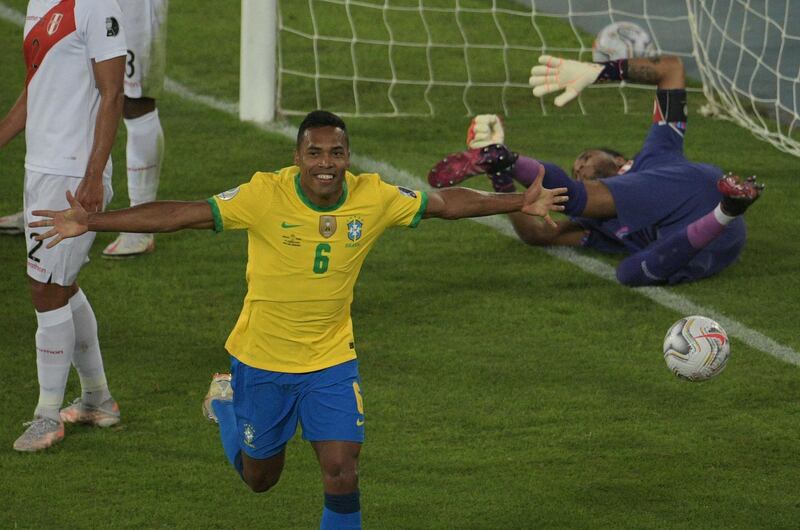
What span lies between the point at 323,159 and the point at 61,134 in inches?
61.1

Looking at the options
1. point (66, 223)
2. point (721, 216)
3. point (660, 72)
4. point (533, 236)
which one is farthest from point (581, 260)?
point (66, 223)

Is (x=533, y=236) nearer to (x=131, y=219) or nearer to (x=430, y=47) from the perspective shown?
(x=430, y=47)

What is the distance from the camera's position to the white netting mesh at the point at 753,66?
1115cm

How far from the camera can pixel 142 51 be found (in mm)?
8445

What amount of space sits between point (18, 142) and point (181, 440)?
470 centimetres

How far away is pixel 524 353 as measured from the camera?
Result: 749cm

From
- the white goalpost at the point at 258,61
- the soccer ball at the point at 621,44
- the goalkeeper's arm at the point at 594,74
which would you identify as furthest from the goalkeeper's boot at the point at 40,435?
the soccer ball at the point at 621,44

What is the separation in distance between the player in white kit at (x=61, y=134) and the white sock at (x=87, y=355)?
0.09 metres

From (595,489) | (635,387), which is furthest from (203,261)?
(595,489)

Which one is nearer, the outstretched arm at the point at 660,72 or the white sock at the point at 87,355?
the white sock at the point at 87,355

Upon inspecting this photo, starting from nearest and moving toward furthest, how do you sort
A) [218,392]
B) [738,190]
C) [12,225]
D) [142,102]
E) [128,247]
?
[218,392], [738,190], [142,102], [128,247], [12,225]

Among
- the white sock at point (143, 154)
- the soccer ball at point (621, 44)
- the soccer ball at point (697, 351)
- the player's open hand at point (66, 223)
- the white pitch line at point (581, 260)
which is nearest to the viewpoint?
the player's open hand at point (66, 223)

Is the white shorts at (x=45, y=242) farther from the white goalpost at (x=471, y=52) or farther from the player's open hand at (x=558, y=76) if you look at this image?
the white goalpost at (x=471, y=52)

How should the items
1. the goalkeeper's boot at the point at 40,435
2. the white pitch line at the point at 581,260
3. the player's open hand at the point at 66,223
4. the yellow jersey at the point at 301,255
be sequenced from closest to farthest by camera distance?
the player's open hand at the point at 66,223 < the yellow jersey at the point at 301,255 < the goalkeeper's boot at the point at 40,435 < the white pitch line at the point at 581,260
